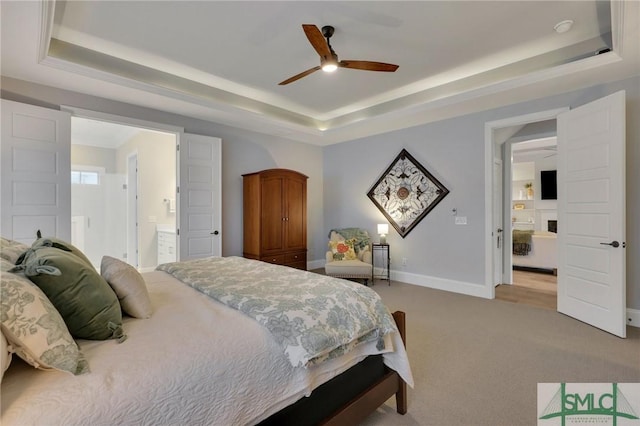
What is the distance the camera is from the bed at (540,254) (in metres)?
5.74

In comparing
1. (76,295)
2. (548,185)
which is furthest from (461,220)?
(548,185)

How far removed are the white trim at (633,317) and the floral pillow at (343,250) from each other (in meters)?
3.25

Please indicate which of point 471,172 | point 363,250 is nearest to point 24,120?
point 363,250

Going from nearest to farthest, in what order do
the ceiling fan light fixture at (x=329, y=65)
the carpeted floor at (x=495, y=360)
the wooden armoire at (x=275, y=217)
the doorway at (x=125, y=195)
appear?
the carpeted floor at (x=495, y=360) → the ceiling fan light fixture at (x=329, y=65) → the wooden armoire at (x=275, y=217) → the doorway at (x=125, y=195)

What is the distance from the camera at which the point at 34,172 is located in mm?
3059

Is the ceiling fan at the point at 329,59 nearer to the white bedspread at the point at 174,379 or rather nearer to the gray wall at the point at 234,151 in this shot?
the white bedspread at the point at 174,379

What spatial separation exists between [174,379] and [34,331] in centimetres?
45

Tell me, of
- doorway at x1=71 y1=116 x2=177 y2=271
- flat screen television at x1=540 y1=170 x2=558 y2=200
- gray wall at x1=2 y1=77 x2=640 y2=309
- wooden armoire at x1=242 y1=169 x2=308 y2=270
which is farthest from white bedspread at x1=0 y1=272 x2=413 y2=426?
flat screen television at x1=540 y1=170 x2=558 y2=200

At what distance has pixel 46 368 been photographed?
3.14ft

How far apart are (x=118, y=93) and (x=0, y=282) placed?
317 centimetres

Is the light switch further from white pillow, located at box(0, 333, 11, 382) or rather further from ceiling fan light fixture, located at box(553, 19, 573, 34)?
white pillow, located at box(0, 333, 11, 382)

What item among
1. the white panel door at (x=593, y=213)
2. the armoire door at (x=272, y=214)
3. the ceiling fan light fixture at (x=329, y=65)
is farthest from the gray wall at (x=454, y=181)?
Answer: the ceiling fan light fixture at (x=329, y=65)

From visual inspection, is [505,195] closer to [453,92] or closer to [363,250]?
[453,92]

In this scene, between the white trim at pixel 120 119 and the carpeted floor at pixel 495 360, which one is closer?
the carpeted floor at pixel 495 360
